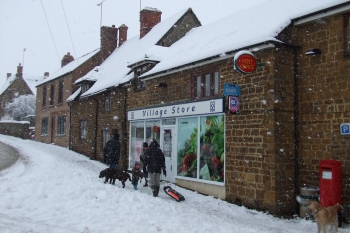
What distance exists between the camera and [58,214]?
813cm

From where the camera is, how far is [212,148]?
1193 centimetres

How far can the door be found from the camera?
14.1m

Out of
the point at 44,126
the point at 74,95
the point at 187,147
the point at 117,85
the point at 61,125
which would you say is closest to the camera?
the point at 187,147

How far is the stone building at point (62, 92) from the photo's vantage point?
27.5 meters

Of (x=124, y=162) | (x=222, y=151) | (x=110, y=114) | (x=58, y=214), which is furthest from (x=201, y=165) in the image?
(x=110, y=114)

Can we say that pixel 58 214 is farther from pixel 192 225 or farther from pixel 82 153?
pixel 82 153

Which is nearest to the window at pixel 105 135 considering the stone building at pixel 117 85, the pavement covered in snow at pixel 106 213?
the stone building at pixel 117 85

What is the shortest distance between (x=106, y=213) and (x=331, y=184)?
5.36 metres

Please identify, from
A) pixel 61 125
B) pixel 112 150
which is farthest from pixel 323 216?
pixel 61 125

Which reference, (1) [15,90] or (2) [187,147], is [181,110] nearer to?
(2) [187,147]

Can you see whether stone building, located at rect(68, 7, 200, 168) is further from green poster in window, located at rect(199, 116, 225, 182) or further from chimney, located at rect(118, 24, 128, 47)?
green poster in window, located at rect(199, 116, 225, 182)

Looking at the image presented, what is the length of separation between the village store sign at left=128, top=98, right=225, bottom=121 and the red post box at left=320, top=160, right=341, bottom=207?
3683 mm

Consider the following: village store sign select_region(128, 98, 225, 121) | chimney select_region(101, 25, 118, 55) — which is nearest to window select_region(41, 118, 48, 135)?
chimney select_region(101, 25, 118, 55)

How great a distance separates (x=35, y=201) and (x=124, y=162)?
9193 millimetres
